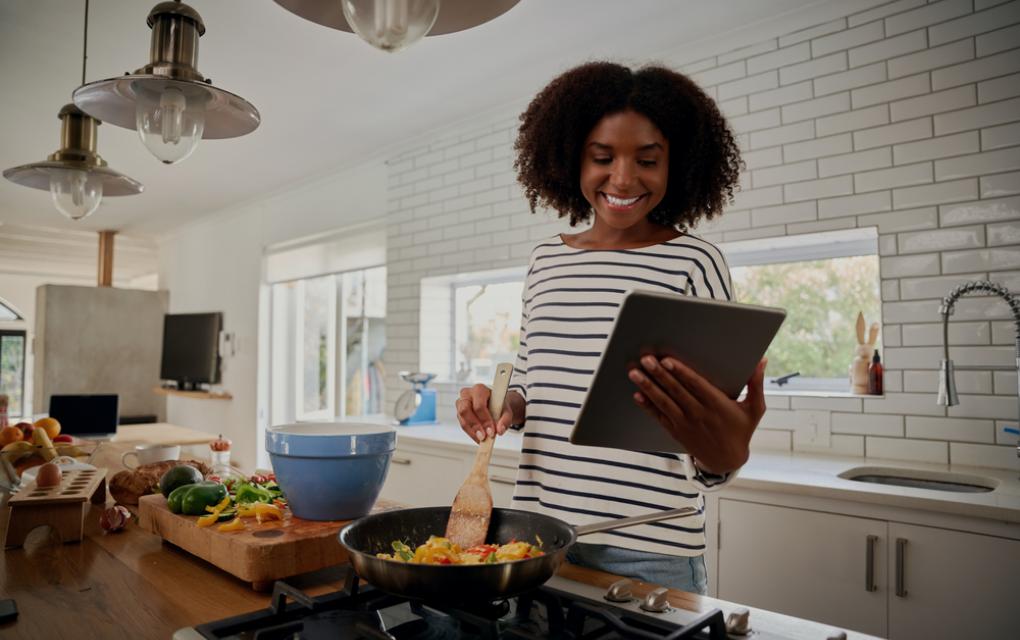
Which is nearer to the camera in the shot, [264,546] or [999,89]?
[264,546]

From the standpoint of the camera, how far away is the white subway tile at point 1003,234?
2.08 meters

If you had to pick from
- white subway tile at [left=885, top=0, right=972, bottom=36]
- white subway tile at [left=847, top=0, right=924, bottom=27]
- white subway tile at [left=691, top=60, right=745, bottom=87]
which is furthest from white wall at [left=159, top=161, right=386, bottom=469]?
white subway tile at [left=885, top=0, right=972, bottom=36]

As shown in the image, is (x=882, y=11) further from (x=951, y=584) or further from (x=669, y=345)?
(x=669, y=345)

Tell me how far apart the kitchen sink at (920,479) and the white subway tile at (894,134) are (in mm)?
1117

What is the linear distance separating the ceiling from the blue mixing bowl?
2.10 m

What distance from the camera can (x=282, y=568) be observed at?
97 cm

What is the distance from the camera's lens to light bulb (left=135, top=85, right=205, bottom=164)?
1.45 m

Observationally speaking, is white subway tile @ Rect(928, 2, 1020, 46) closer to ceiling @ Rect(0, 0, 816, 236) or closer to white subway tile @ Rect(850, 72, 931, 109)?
white subway tile @ Rect(850, 72, 931, 109)

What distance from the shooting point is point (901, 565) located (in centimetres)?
174

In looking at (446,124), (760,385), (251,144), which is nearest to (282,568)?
(760,385)

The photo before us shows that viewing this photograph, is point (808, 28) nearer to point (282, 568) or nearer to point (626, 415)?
point (626, 415)

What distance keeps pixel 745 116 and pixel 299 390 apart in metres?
4.58

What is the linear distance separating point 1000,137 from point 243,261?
5.80 metres

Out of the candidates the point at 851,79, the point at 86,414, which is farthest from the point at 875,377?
the point at 86,414
